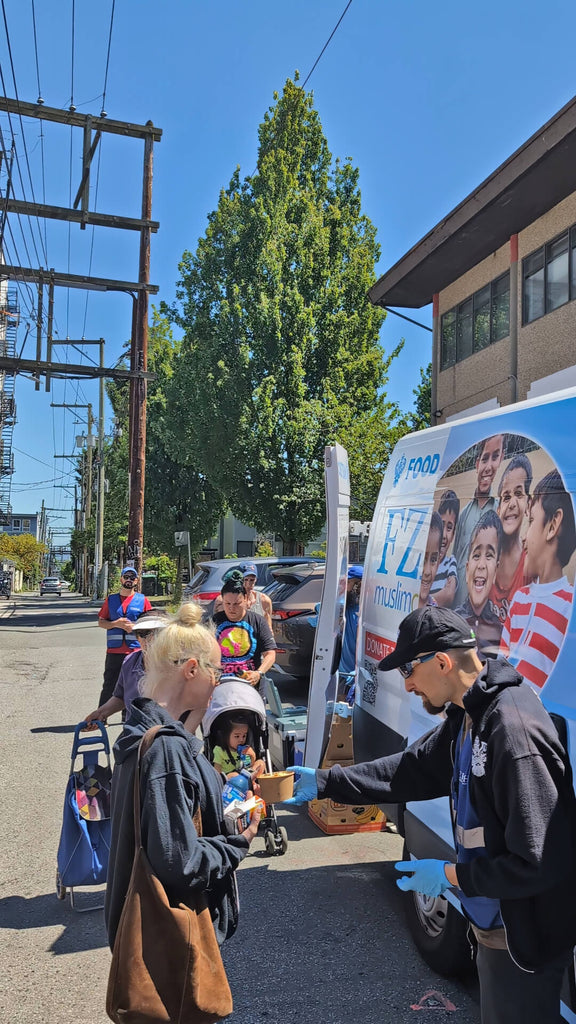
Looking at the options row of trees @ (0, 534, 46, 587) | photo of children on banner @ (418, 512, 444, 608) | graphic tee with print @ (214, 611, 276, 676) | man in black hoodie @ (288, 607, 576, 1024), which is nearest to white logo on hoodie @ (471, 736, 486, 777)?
man in black hoodie @ (288, 607, 576, 1024)

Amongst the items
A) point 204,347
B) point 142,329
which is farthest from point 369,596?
point 204,347

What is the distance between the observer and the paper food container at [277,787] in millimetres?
2701

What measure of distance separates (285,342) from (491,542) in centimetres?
1945

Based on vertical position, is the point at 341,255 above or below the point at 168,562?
above

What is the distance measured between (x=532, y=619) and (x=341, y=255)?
2169 centimetres

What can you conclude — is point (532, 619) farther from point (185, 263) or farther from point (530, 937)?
point (185, 263)

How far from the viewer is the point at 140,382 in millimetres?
18391

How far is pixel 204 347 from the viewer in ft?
75.0

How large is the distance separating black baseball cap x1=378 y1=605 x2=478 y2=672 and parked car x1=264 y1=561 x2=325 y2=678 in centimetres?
751

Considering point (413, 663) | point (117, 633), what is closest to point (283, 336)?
point (117, 633)

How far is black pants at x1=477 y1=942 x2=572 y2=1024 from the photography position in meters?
Answer: 1.93

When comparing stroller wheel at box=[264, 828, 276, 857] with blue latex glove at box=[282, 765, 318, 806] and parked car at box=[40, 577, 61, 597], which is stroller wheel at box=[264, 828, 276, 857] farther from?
parked car at box=[40, 577, 61, 597]

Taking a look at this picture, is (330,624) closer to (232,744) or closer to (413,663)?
(232,744)

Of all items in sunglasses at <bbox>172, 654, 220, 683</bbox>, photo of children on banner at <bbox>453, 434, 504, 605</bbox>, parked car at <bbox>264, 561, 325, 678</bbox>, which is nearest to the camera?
sunglasses at <bbox>172, 654, 220, 683</bbox>
